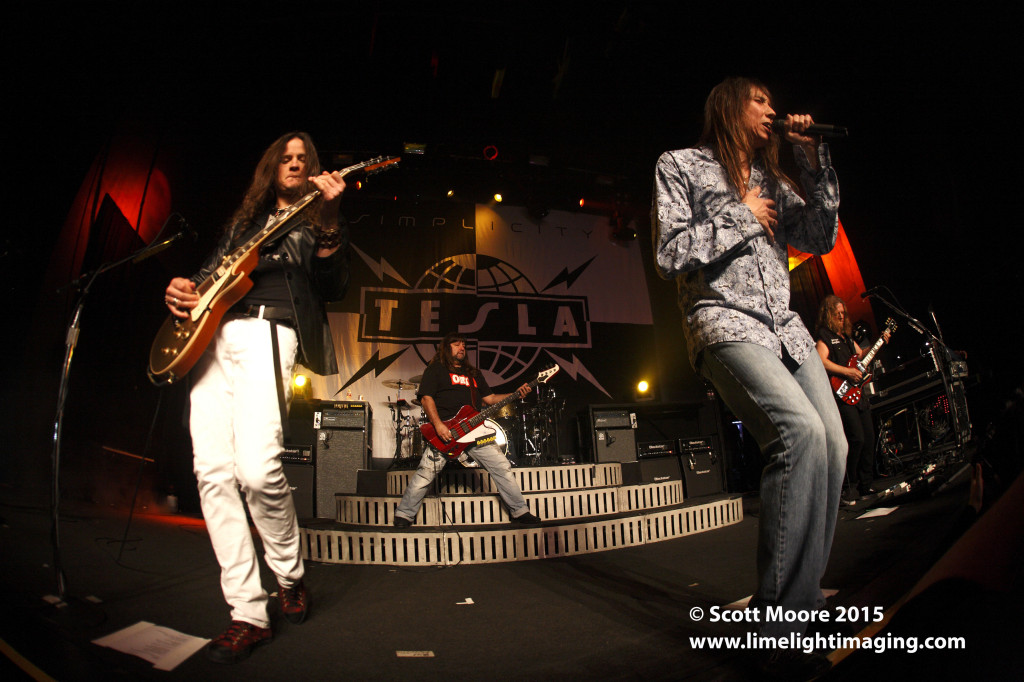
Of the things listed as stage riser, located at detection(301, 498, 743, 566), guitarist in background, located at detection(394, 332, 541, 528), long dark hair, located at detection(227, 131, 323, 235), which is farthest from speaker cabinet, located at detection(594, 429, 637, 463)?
long dark hair, located at detection(227, 131, 323, 235)

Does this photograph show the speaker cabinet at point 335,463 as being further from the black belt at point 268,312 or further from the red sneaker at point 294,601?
the black belt at point 268,312

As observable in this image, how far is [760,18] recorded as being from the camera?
61.8 inches

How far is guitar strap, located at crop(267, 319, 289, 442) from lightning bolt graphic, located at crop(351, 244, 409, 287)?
5.64 m

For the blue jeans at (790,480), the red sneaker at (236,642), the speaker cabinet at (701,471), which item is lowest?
the speaker cabinet at (701,471)

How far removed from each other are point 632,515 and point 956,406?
7.49 ft

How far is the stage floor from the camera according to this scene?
32.9 inches

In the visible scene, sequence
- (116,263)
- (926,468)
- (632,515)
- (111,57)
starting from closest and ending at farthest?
1. (926,468)
2. (116,263)
3. (111,57)
4. (632,515)

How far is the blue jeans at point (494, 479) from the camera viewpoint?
3.50 meters

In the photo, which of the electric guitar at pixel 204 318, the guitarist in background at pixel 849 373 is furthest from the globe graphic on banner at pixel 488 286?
the guitarist in background at pixel 849 373

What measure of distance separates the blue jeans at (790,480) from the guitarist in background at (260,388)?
117cm

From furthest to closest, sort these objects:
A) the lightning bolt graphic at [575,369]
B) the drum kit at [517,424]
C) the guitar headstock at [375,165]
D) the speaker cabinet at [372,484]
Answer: the lightning bolt graphic at [575,369]
the drum kit at [517,424]
the speaker cabinet at [372,484]
the guitar headstock at [375,165]

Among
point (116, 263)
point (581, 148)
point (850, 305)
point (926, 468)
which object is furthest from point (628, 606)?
point (581, 148)

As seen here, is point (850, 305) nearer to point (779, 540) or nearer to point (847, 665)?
point (779, 540)

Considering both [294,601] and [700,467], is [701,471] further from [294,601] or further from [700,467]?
[294,601]
